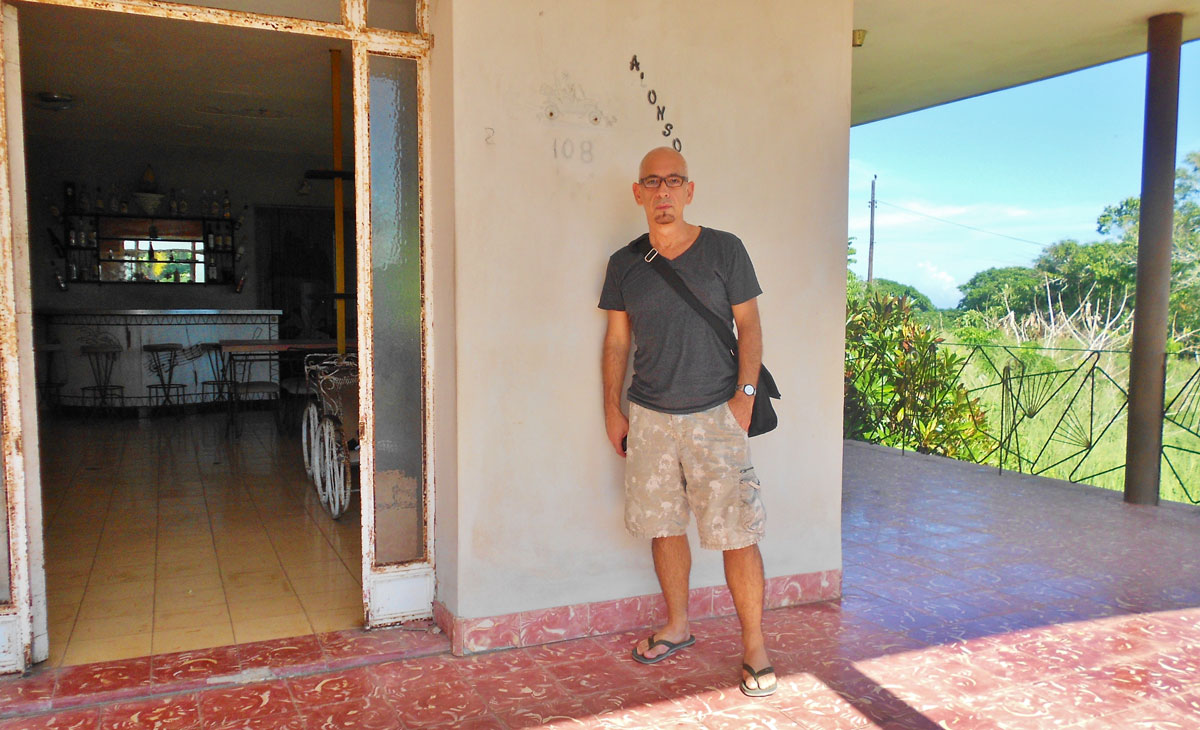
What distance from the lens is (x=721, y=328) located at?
2.71 metres

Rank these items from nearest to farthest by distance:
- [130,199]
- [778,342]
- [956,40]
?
[778,342] < [956,40] < [130,199]

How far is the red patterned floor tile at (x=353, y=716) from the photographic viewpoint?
7.73 ft

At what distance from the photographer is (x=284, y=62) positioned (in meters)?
5.77

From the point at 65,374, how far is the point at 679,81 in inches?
300

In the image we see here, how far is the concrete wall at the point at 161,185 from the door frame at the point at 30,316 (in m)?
7.20

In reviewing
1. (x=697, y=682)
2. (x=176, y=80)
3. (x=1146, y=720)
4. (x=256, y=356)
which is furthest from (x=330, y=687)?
(x=256, y=356)

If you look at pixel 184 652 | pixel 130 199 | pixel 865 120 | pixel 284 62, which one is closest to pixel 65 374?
pixel 130 199

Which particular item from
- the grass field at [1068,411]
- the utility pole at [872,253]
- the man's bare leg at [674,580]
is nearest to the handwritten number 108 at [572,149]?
the man's bare leg at [674,580]

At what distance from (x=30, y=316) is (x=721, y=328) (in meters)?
2.14

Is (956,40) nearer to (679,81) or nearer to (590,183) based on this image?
(679,81)

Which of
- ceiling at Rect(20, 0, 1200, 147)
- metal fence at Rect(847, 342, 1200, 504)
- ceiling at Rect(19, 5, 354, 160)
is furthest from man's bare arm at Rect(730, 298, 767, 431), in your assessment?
metal fence at Rect(847, 342, 1200, 504)

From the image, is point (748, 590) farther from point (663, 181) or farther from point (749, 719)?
point (663, 181)

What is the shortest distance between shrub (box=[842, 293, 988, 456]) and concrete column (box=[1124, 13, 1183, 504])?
2.13 meters

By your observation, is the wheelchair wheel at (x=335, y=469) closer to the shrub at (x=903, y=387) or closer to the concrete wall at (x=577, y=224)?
the concrete wall at (x=577, y=224)
